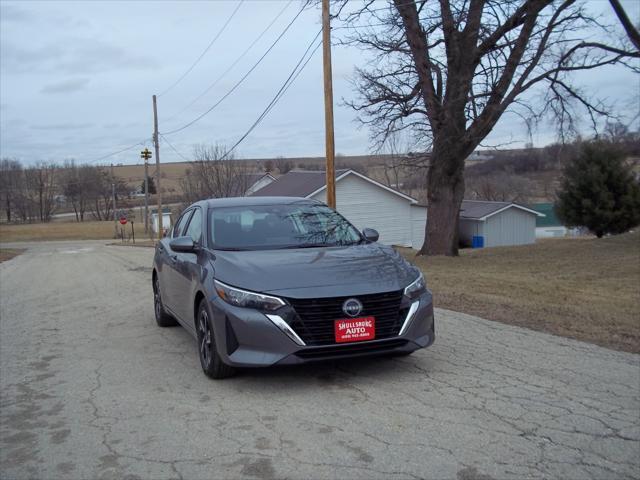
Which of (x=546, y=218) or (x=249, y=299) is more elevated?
(x=249, y=299)

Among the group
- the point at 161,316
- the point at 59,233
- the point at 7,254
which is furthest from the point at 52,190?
the point at 161,316

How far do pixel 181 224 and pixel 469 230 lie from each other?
41278 millimetres

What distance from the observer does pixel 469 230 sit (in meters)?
47.1

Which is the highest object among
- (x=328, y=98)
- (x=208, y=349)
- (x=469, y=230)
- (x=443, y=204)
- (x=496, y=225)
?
(x=328, y=98)

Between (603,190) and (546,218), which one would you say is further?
(546,218)

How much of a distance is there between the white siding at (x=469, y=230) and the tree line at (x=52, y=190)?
5976 cm

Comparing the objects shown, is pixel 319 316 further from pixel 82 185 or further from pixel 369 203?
pixel 82 185

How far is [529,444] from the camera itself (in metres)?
3.99

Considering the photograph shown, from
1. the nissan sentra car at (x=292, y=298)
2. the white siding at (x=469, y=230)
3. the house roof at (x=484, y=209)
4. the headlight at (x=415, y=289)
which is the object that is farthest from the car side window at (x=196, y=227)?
the white siding at (x=469, y=230)

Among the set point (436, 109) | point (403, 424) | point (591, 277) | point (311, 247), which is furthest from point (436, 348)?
point (436, 109)

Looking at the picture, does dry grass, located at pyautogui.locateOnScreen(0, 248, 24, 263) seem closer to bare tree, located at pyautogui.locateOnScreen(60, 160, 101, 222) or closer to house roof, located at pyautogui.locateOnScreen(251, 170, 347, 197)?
house roof, located at pyautogui.locateOnScreen(251, 170, 347, 197)

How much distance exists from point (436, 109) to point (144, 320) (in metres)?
11.8

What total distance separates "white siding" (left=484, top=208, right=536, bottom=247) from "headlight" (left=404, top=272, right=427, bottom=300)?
41126mm

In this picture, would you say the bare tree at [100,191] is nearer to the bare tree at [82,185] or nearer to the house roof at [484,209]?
Answer: the bare tree at [82,185]
